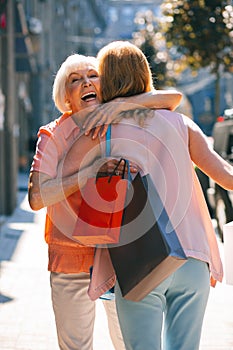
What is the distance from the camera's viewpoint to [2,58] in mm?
16047

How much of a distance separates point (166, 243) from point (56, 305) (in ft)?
3.26

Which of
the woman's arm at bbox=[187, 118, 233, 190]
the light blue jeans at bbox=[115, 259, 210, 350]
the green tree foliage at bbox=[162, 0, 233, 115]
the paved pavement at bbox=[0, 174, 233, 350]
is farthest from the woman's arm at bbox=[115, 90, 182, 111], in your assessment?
the green tree foliage at bbox=[162, 0, 233, 115]

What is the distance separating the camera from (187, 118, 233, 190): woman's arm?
10.6ft

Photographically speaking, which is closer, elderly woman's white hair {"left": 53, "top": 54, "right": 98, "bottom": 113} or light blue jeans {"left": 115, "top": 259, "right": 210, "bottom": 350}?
light blue jeans {"left": 115, "top": 259, "right": 210, "bottom": 350}

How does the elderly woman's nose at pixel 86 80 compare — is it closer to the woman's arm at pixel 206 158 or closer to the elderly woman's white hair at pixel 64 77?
the elderly woman's white hair at pixel 64 77

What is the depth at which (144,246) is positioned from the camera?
9.66 feet

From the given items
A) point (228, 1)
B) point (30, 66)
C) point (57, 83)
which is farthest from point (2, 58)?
point (57, 83)

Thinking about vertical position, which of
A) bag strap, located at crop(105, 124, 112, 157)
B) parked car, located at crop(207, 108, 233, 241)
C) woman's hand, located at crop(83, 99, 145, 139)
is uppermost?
woman's hand, located at crop(83, 99, 145, 139)

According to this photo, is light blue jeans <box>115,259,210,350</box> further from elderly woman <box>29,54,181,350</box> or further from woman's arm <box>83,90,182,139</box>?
woman's arm <box>83,90,182,139</box>

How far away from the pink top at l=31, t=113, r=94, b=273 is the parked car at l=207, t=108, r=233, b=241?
24.5 ft

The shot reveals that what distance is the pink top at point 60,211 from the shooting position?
3.42m

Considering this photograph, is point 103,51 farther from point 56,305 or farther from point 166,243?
point 56,305

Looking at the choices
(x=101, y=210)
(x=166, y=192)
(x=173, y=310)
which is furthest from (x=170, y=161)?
(x=173, y=310)

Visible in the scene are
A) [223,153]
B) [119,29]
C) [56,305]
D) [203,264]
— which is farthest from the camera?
[119,29]
